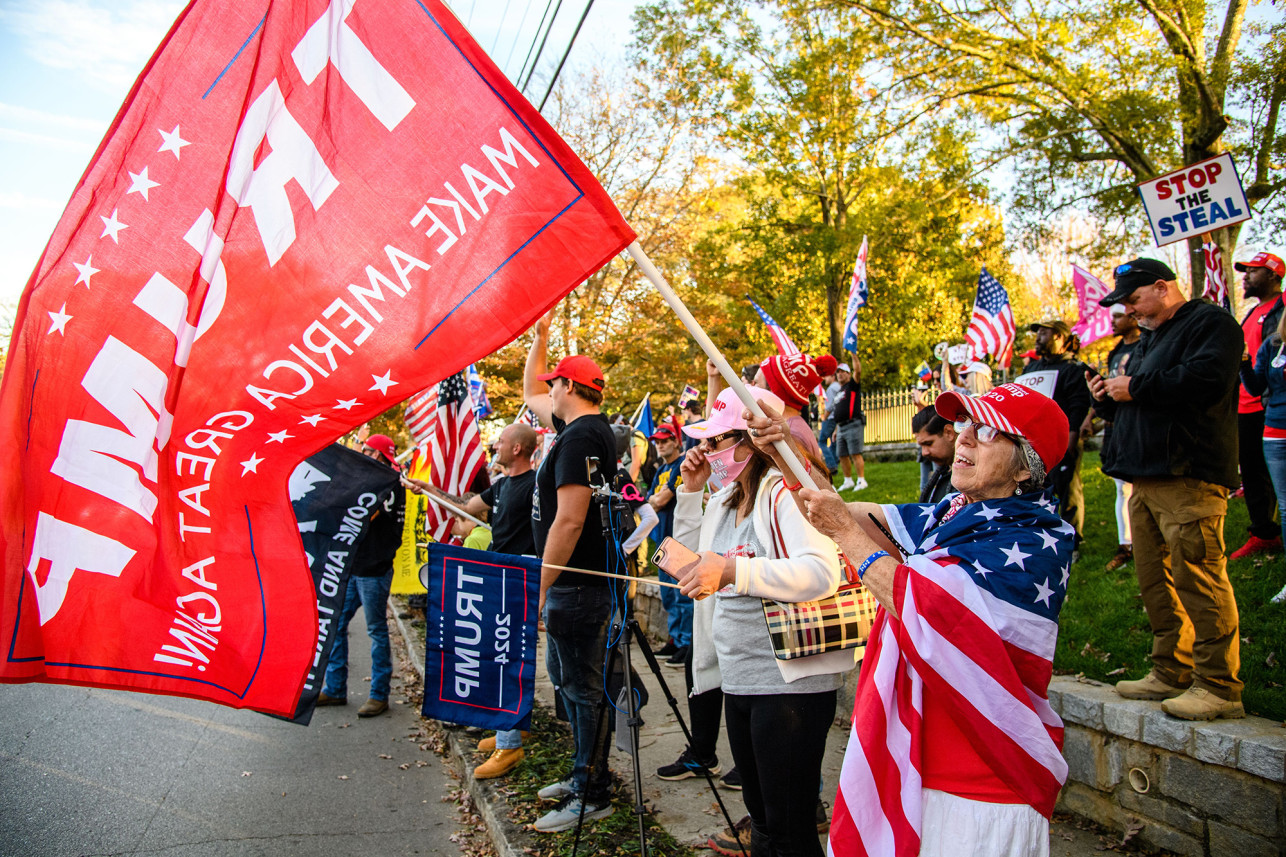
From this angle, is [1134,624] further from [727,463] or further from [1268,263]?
[727,463]

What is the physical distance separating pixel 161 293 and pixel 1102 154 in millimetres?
14761

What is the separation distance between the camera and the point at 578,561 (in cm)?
448

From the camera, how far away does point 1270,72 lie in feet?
34.9

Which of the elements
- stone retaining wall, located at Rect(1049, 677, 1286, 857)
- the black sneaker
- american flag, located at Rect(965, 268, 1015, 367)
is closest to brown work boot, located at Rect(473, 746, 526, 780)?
the black sneaker

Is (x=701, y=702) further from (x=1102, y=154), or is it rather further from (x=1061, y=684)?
(x=1102, y=154)

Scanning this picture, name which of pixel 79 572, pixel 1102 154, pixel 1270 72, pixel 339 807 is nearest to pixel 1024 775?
pixel 79 572

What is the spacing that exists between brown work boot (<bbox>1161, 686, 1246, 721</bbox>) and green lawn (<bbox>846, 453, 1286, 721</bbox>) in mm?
297

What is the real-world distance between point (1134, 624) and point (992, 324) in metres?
4.60

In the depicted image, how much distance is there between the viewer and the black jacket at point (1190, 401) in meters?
3.84

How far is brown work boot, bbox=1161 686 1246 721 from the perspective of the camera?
3.54 meters

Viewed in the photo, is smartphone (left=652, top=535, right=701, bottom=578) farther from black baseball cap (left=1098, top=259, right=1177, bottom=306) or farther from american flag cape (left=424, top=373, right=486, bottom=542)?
american flag cape (left=424, top=373, right=486, bottom=542)

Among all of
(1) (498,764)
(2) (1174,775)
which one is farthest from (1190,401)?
(1) (498,764)

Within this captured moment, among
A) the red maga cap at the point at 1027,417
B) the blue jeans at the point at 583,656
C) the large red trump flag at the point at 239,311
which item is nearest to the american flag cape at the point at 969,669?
the red maga cap at the point at 1027,417

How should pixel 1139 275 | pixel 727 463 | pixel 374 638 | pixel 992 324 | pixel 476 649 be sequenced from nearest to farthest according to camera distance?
pixel 727 463, pixel 1139 275, pixel 476 649, pixel 374 638, pixel 992 324
